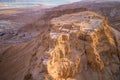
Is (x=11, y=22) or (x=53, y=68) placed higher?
(x=53, y=68)

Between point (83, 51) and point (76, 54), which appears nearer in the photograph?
point (76, 54)

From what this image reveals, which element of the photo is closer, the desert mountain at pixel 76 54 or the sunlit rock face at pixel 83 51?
the desert mountain at pixel 76 54

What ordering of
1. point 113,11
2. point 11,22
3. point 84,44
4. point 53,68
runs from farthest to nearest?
point 11,22, point 113,11, point 84,44, point 53,68

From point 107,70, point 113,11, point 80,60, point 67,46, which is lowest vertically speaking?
point 113,11

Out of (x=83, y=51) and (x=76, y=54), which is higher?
(x=76, y=54)

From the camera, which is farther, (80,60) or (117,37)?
(117,37)

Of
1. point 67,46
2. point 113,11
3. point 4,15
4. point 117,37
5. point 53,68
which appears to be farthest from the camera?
point 4,15

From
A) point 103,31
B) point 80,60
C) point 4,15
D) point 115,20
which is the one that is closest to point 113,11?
point 115,20

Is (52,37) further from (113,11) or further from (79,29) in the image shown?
(113,11)
